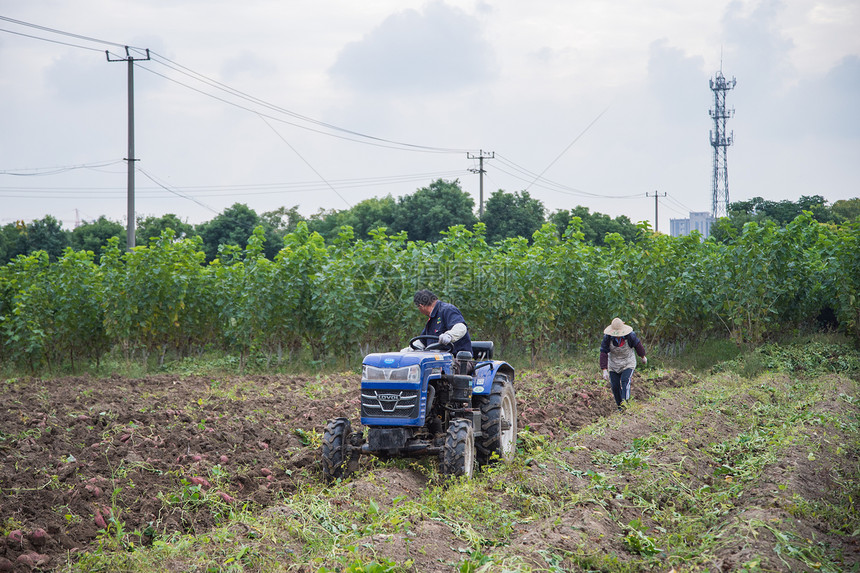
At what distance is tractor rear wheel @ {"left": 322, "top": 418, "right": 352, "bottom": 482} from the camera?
22.7ft

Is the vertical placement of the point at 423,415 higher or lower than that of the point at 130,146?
lower

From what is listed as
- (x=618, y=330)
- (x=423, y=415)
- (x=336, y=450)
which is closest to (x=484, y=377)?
(x=423, y=415)

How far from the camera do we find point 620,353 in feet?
36.1

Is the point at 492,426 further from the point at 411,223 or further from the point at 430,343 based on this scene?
the point at 411,223

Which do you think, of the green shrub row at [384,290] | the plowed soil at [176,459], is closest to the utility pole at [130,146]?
the green shrub row at [384,290]

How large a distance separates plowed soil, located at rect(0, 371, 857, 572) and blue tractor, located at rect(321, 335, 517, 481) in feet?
1.10

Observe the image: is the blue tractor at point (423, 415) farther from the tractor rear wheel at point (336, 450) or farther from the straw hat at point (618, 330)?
the straw hat at point (618, 330)

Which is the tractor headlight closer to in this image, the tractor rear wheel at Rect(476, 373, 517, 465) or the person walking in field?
the tractor rear wheel at Rect(476, 373, 517, 465)

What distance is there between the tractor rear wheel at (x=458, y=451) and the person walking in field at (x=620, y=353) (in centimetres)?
454

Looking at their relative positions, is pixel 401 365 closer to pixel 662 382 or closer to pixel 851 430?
pixel 851 430

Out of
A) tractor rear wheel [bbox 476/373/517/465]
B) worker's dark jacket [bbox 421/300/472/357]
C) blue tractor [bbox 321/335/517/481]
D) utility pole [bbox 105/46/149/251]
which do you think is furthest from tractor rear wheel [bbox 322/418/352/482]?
utility pole [bbox 105/46/149/251]

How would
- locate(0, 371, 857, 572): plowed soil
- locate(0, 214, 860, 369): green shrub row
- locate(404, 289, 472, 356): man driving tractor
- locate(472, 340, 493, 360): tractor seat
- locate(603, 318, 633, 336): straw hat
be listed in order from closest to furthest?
locate(0, 371, 857, 572): plowed soil < locate(404, 289, 472, 356): man driving tractor < locate(472, 340, 493, 360): tractor seat < locate(603, 318, 633, 336): straw hat < locate(0, 214, 860, 369): green shrub row

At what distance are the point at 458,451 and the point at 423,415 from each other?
1.50 ft

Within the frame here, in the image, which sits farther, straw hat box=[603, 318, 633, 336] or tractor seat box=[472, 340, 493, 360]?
straw hat box=[603, 318, 633, 336]
